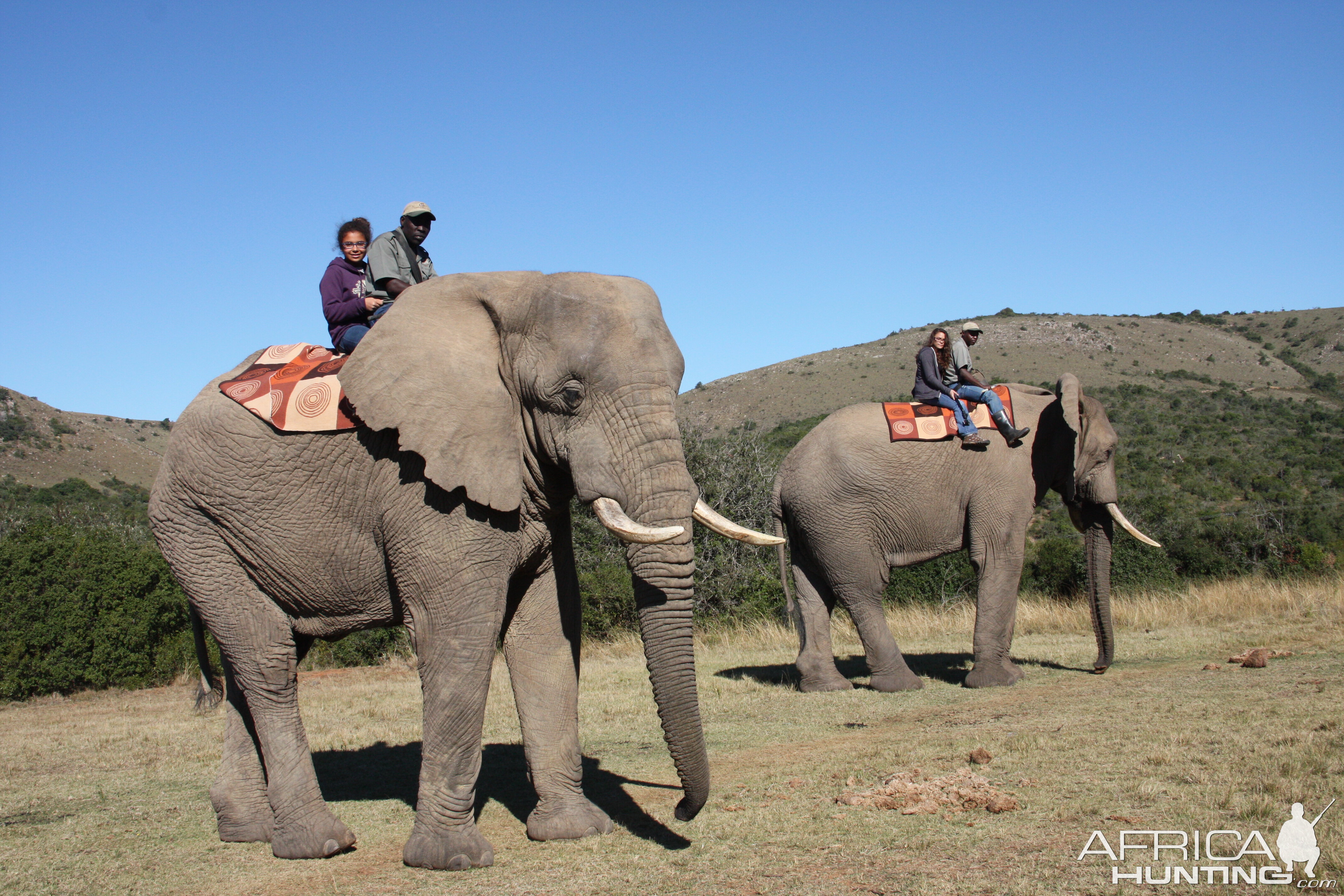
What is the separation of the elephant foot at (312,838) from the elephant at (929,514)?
6176mm

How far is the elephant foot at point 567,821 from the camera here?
19.7 feet

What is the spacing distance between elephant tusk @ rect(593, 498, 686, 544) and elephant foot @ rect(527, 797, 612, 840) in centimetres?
196

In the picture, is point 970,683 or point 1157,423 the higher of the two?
point 1157,423

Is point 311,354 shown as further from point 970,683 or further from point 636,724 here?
point 970,683

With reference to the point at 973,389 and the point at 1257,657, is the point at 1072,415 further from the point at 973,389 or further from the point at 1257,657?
the point at 1257,657

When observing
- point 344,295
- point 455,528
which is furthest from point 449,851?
point 344,295

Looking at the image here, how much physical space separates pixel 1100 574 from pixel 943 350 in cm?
305

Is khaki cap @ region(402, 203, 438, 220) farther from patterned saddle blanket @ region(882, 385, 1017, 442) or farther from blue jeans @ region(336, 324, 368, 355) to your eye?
patterned saddle blanket @ region(882, 385, 1017, 442)

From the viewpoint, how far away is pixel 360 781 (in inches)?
315

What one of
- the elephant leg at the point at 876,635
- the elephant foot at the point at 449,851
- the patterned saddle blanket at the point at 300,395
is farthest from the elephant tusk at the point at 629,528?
the elephant leg at the point at 876,635

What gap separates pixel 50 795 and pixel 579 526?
1295 cm

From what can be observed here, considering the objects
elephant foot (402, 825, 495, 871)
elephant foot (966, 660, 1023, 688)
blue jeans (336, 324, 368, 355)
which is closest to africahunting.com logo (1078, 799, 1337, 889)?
elephant foot (402, 825, 495, 871)

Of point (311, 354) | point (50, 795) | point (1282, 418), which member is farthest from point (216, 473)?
point (1282, 418)

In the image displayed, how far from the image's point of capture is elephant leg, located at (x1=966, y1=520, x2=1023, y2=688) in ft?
35.1
